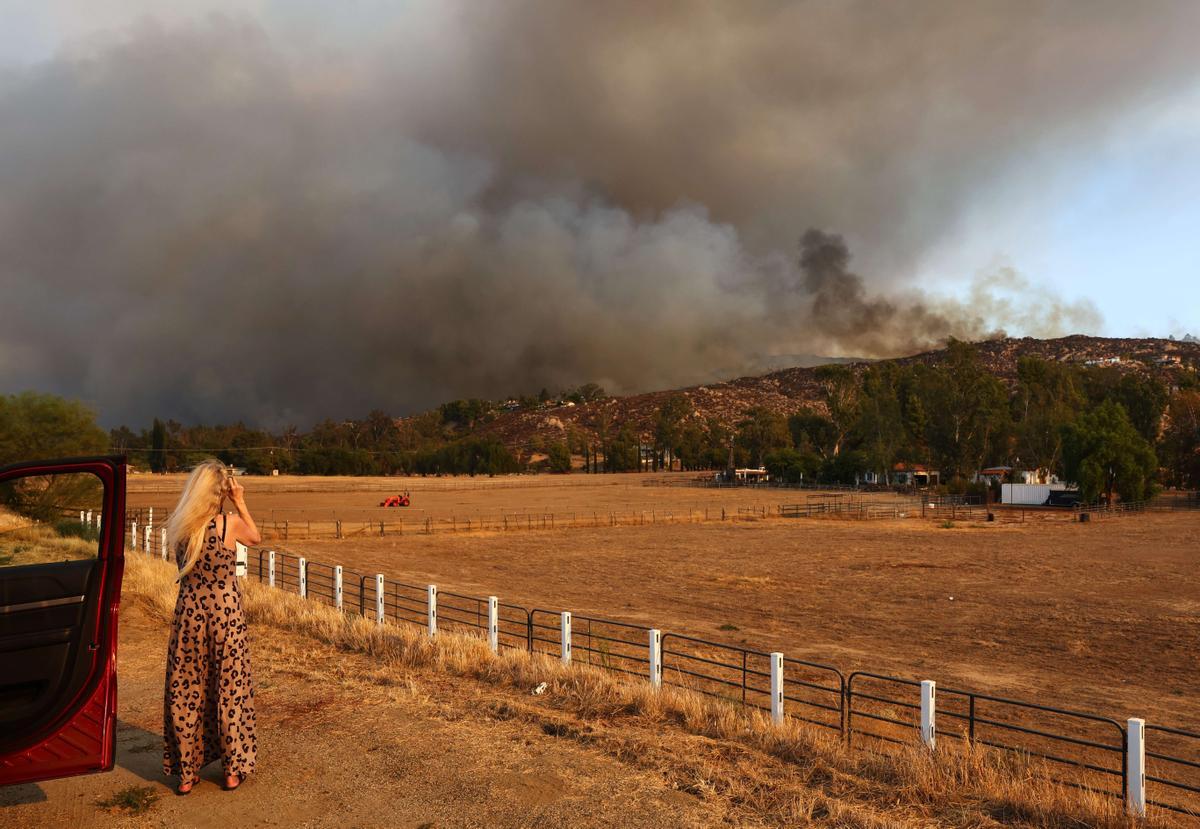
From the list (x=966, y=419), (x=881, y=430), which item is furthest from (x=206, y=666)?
(x=881, y=430)

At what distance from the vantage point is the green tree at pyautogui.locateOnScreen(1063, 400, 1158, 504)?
80.1 m

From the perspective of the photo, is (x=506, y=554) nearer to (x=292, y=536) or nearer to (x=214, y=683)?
(x=292, y=536)

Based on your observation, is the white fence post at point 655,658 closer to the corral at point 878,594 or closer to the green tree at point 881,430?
the corral at point 878,594

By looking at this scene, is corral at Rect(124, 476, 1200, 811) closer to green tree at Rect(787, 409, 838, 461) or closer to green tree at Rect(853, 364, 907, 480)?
green tree at Rect(853, 364, 907, 480)

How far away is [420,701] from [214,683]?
324 centimetres

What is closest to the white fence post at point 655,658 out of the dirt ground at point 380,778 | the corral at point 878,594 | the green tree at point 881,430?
the corral at point 878,594

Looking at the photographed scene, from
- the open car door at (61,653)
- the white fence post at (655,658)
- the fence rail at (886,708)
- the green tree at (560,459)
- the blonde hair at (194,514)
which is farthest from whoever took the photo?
the green tree at (560,459)

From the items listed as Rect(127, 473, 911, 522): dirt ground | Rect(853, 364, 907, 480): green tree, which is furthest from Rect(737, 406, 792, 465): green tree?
Rect(127, 473, 911, 522): dirt ground

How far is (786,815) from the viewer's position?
6.06 m

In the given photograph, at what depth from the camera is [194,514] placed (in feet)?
18.7

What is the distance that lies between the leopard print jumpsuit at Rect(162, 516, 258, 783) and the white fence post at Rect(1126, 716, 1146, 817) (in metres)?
6.55

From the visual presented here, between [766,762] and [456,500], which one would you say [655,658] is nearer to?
[766,762]

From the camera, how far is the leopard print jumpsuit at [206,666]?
5777 mm

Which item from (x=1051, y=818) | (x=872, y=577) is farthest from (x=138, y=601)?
(x=872, y=577)
